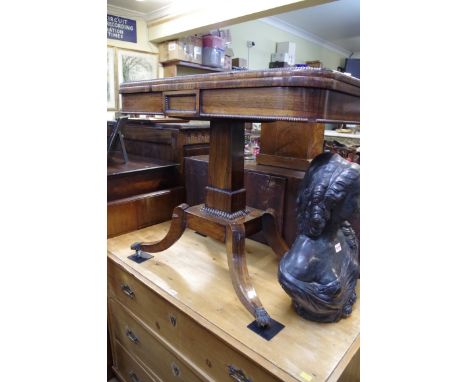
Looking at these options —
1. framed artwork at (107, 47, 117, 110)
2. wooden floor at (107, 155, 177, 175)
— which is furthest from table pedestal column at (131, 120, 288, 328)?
framed artwork at (107, 47, 117, 110)

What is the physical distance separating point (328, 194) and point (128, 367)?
1.19 m

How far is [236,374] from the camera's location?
0.84m

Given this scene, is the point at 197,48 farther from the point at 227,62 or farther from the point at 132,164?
the point at 132,164

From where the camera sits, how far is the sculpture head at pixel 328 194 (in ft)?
2.54

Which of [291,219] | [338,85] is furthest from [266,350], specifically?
[338,85]

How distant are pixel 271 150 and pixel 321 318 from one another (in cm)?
72

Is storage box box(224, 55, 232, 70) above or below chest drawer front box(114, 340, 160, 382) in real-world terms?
above

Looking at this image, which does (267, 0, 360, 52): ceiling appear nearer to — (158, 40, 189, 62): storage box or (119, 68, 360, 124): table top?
(158, 40, 189, 62): storage box

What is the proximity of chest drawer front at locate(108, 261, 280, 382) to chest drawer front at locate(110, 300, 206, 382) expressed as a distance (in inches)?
2.0

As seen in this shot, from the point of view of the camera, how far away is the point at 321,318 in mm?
885

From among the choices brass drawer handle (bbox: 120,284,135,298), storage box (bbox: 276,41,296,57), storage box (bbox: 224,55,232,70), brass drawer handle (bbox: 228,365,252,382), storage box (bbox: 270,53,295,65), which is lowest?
brass drawer handle (bbox: 228,365,252,382)

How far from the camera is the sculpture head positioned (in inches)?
30.4

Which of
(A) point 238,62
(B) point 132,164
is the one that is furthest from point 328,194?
(A) point 238,62
